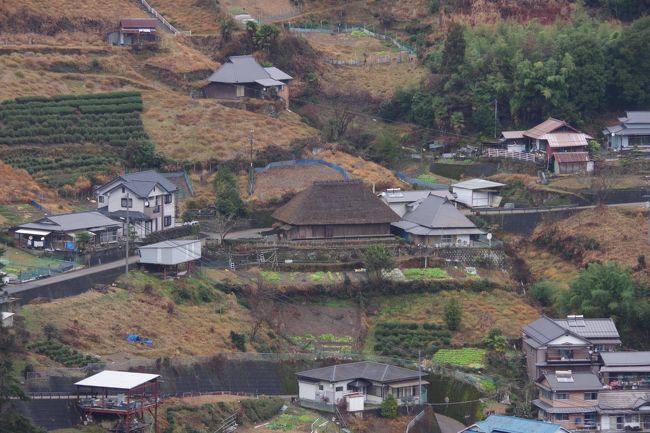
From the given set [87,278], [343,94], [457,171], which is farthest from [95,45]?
[87,278]

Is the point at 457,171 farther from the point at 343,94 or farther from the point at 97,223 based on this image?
the point at 97,223

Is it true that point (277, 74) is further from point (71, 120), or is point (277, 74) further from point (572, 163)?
point (572, 163)

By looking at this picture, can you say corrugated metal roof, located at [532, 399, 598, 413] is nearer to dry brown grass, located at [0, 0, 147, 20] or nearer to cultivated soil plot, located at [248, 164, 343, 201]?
cultivated soil plot, located at [248, 164, 343, 201]

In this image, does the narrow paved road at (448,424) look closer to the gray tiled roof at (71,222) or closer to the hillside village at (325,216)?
the hillside village at (325,216)

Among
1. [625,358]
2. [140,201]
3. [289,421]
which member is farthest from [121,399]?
[625,358]

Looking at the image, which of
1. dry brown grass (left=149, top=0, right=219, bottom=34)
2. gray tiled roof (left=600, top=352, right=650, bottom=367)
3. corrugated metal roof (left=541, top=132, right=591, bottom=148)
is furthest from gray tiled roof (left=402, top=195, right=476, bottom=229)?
dry brown grass (left=149, top=0, right=219, bottom=34)
